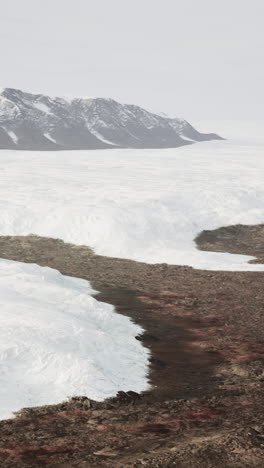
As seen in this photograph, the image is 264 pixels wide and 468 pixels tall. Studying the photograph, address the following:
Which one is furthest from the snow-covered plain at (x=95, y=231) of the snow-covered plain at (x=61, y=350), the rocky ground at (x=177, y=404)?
the rocky ground at (x=177, y=404)

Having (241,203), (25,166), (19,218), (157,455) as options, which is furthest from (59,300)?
(25,166)

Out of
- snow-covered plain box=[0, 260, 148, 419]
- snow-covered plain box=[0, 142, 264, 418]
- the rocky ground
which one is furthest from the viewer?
snow-covered plain box=[0, 142, 264, 418]

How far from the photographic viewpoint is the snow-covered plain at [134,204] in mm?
45500

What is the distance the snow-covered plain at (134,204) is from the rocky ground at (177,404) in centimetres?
946

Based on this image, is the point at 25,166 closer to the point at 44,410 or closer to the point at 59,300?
the point at 59,300

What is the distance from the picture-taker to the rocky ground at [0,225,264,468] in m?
11.2

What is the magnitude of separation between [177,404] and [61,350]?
4.87m

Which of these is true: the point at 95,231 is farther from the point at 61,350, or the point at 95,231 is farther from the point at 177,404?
the point at 177,404

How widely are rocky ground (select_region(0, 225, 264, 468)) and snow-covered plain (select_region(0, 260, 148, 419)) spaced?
0.65 m

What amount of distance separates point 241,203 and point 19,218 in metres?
24.6

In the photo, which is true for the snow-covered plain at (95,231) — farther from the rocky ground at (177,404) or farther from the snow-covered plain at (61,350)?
the rocky ground at (177,404)

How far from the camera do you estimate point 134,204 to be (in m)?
57.0

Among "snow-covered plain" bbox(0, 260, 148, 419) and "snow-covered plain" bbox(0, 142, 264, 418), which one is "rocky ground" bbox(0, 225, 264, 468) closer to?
"snow-covered plain" bbox(0, 260, 148, 419)

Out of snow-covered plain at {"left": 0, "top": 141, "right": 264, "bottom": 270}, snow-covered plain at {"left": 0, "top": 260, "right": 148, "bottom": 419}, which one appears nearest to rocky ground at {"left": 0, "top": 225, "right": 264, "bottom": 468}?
snow-covered plain at {"left": 0, "top": 260, "right": 148, "bottom": 419}
